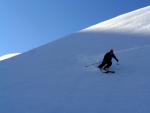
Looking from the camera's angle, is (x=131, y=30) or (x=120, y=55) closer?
(x=120, y=55)

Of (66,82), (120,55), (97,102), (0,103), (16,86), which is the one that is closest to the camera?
(97,102)

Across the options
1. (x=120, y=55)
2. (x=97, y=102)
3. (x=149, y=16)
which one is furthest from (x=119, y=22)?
(x=97, y=102)

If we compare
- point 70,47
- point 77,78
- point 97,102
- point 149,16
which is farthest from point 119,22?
point 97,102

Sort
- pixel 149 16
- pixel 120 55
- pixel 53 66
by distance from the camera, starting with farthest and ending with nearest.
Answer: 1. pixel 149 16
2. pixel 53 66
3. pixel 120 55

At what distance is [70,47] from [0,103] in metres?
8.98

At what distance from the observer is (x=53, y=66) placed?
16422 mm

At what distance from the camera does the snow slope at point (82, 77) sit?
10.2 meters

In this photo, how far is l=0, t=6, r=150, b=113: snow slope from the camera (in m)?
10.2

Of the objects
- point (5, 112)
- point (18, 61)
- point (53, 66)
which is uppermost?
point (18, 61)

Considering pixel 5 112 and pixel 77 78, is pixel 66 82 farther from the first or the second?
pixel 5 112

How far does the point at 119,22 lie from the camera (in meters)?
23.9

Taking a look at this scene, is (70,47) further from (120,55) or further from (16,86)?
(16,86)

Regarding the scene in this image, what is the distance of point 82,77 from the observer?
43.4 ft

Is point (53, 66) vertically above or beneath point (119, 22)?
beneath
